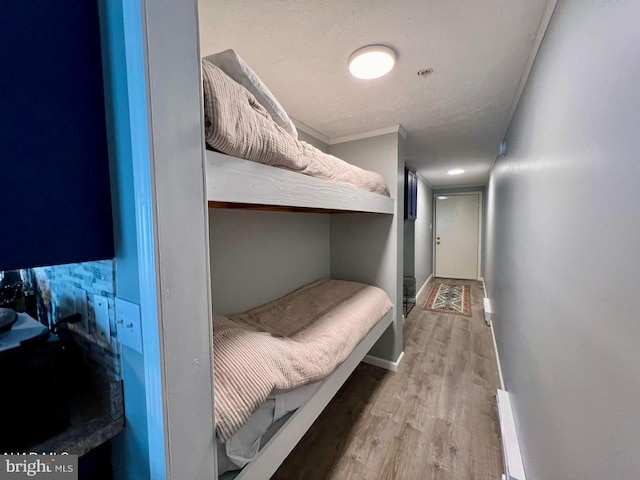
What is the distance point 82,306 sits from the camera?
73 cm

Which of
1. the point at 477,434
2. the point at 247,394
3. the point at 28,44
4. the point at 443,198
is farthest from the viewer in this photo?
the point at 443,198

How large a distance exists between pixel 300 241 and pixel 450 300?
10.6ft

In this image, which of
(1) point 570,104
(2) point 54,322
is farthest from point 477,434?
(2) point 54,322

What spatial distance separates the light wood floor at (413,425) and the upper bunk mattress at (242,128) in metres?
1.60

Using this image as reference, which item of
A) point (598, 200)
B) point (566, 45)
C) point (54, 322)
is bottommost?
point (54, 322)

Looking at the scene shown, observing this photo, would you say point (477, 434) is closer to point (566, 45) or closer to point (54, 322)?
point (566, 45)

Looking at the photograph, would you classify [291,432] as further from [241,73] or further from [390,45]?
[390,45]

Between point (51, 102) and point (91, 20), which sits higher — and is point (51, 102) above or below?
below

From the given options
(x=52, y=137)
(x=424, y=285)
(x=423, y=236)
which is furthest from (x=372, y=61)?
(x=424, y=285)

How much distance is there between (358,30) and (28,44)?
41.1 inches

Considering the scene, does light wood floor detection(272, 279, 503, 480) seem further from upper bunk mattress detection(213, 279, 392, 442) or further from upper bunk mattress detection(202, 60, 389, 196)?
upper bunk mattress detection(202, 60, 389, 196)

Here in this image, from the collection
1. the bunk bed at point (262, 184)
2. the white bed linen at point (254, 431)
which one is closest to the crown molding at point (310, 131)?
the bunk bed at point (262, 184)

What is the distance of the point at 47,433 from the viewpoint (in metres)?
0.55

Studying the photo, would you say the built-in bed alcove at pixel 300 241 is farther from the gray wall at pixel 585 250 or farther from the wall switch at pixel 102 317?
the gray wall at pixel 585 250
